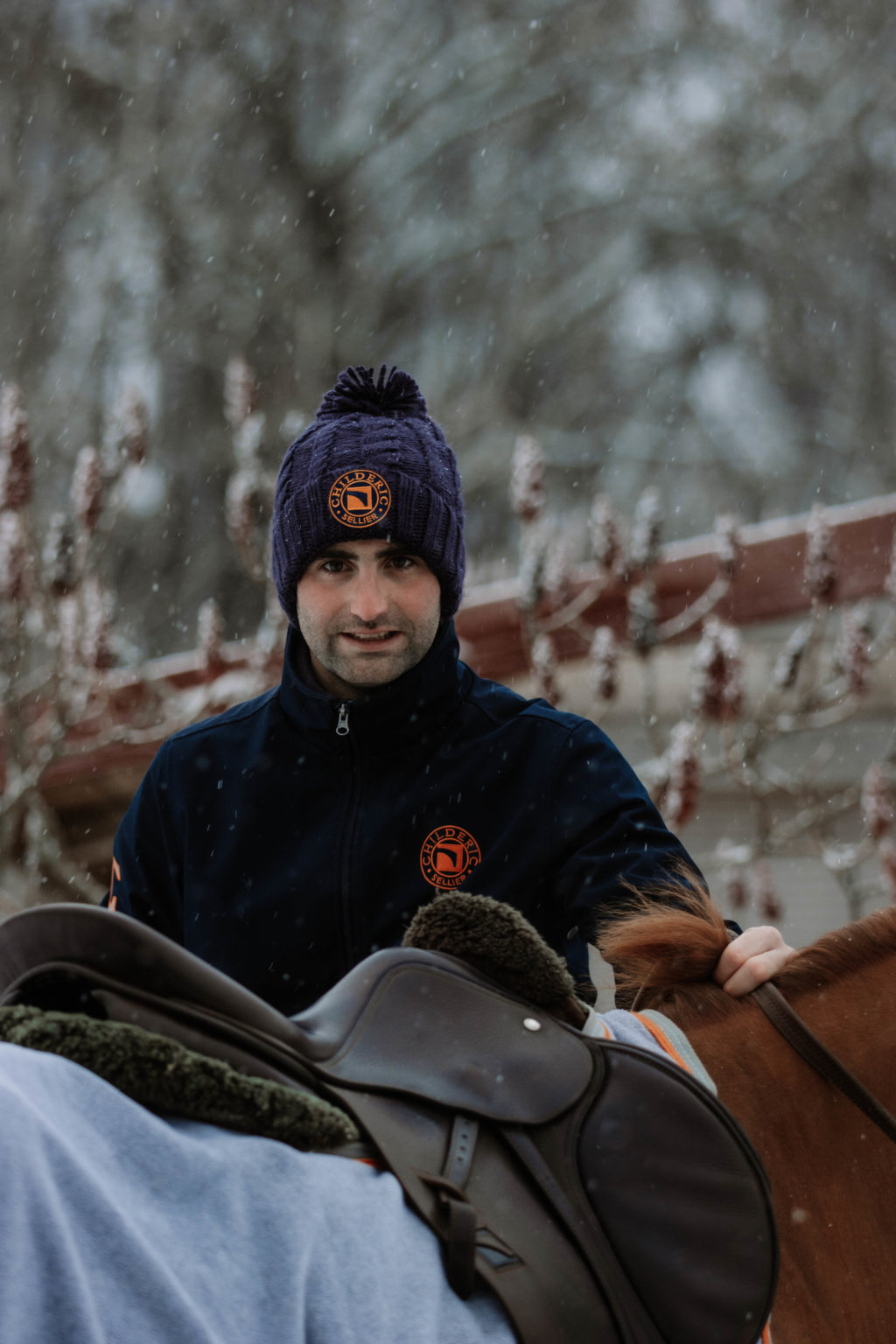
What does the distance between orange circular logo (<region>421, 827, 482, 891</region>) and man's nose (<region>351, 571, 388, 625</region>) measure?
1.02 feet

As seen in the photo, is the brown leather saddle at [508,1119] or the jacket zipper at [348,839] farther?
the jacket zipper at [348,839]

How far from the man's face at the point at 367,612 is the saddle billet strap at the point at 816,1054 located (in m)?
0.65

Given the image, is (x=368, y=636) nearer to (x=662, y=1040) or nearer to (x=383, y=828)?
(x=383, y=828)

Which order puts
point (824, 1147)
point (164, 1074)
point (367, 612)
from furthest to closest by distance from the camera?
point (367, 612), point (824, 1147), point (164, 1074)

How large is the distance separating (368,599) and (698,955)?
2.08 ft

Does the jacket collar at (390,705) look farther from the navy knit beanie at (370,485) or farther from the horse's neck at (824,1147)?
the horse's neck at (824,1147)

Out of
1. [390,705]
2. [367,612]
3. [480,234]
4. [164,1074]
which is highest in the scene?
[480,234]

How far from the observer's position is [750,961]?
131 cm

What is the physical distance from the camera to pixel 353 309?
34.3ft

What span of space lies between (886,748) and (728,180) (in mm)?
7313

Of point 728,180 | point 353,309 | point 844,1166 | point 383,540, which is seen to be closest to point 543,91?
point 728,180

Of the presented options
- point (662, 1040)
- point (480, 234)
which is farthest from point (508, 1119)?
point (480, 234)

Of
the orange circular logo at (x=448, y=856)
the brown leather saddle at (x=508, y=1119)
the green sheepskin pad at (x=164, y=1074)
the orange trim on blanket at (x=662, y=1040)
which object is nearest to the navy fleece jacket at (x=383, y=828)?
the orange circular logo at (x=448, y=856)

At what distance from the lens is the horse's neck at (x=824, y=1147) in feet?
3.90
